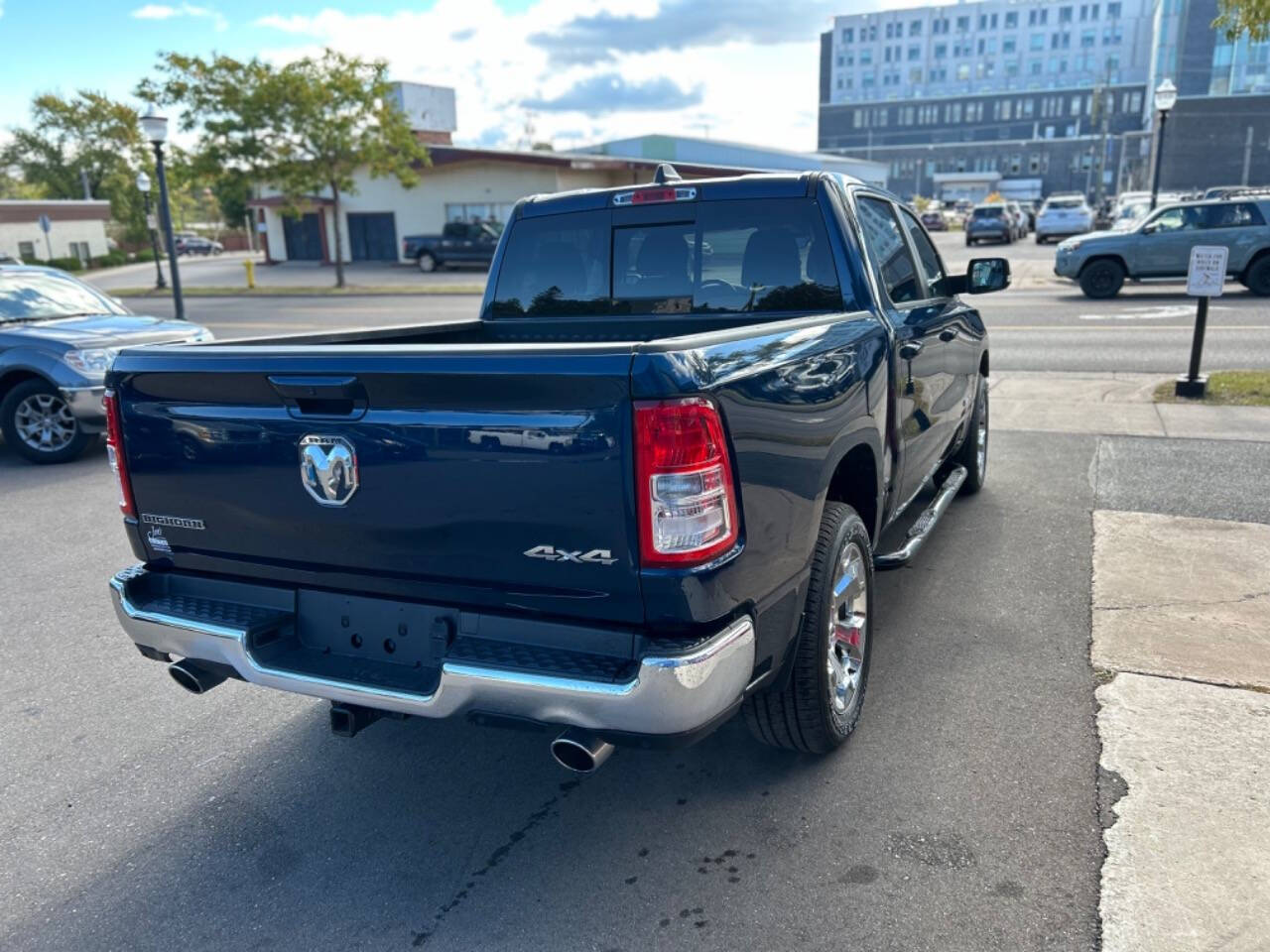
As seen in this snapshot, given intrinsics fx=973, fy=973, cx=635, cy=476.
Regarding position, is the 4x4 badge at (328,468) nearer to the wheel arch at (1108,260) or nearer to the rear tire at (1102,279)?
the wheel arch at (1108,260)

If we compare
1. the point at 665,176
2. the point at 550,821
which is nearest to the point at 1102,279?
the point at 665,176

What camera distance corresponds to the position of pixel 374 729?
3.95m

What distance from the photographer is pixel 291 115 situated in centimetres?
3172

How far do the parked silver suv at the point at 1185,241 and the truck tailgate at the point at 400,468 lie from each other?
61.9 ft

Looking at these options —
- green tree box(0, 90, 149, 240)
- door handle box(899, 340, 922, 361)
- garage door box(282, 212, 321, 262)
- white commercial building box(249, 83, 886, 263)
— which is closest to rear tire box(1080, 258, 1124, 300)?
door handle box(899, 340, 922, 361)

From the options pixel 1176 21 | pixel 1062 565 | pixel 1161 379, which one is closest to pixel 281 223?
pixel 1161 379

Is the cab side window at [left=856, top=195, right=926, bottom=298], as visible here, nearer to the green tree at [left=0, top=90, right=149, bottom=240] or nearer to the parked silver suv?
the parked silver suv

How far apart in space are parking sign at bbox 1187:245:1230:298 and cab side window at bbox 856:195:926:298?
503cm

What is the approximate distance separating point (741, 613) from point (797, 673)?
1.94 feet

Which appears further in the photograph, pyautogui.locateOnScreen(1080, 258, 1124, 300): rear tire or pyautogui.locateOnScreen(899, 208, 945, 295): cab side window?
pyautogui.locateOnScreen(1080, 258, 1124, 300): rear tire

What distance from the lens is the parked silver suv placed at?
1777cm

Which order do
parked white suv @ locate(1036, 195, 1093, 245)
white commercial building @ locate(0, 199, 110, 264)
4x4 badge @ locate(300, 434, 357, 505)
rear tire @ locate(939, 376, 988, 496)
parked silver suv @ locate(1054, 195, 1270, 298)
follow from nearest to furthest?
4x4 badge @ locate(300, 434, 357, 505), rear tire @ locate(939, 376, 988, 496), parked silver suv @ locate(1054, 195, 1270, 298), parked white suv @ locate(1036, 195, 1093, 245), white commercial building @ locate(0, 199, 110, 264)

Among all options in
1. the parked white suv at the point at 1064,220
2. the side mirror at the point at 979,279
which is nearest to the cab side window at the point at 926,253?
the side mirror at the point at 979,279

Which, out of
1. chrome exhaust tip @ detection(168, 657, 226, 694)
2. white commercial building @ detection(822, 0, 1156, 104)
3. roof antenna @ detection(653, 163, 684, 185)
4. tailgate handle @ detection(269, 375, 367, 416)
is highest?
white commercial building @ detection(822, 0, 1156, 104)
